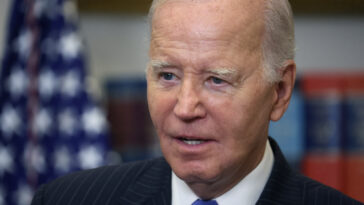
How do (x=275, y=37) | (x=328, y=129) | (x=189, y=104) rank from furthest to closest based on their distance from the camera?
(x=328, y=129) → (x=275, y=37) → (x=189, y=104)

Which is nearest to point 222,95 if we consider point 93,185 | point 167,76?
point 167,76

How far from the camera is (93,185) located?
4.87ft

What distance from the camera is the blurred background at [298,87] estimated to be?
98.7 inches

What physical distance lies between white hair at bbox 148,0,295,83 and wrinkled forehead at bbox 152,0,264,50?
4 centimetres

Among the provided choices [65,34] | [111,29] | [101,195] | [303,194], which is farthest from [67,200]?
[111,29]

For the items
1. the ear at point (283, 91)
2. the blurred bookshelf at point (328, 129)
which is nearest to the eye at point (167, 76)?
the ear at point (283, 91)

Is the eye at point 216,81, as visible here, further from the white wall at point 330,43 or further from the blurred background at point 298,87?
the white wall at point 330,43

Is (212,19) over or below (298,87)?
over

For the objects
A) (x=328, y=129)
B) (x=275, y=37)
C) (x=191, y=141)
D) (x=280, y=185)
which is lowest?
(x=328, y=129)

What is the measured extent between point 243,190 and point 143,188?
12.0 inches

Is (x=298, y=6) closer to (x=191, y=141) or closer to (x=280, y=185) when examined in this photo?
(x=280, y=185)

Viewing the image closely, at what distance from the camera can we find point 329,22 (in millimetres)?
3010

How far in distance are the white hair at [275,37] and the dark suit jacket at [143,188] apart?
277mm

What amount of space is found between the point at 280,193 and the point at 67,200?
0.60 meters
